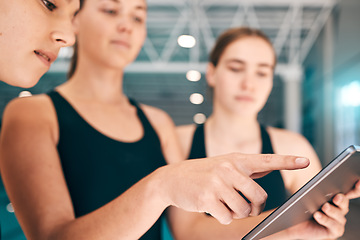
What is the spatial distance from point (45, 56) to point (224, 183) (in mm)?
317

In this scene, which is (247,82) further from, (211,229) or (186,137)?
(211,229)

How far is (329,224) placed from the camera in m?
0.54

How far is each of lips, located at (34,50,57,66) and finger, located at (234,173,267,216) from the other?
321 millimetres

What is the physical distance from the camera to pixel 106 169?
2.52ft

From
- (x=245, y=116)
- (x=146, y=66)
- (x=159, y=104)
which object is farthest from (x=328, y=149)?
(x=159, y=104)

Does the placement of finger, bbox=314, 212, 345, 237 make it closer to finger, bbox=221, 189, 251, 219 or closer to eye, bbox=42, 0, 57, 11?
finger, bbox=221, 189, 251, 219

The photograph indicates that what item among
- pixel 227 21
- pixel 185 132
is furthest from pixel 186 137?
pixel 227 21

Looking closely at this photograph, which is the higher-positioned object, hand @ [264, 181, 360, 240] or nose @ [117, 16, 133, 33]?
nose @ [117, 16, 133, 33]

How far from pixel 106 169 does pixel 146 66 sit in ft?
15.8

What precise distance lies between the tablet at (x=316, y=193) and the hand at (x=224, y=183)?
0.03m

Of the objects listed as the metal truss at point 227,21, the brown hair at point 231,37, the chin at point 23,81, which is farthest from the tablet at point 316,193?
the metal truss at point 227,21

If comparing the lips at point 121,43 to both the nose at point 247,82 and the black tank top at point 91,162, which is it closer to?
the black tank top at point 91,162

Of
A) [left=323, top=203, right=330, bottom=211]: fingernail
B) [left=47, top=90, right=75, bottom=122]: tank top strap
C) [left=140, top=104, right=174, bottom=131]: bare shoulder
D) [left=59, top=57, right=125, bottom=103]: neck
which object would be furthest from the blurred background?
[left=323, top=203, right=330, bottom=211]: fingernail

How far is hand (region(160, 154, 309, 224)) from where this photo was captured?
40 centimetres
